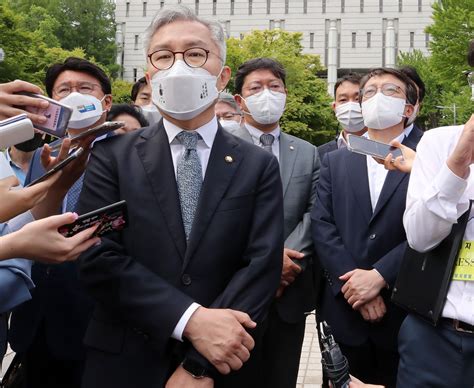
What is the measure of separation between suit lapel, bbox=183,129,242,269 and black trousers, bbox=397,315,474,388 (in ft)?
3.77

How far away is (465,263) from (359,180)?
3.58 feet

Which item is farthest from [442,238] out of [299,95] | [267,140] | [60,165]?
[299,95]

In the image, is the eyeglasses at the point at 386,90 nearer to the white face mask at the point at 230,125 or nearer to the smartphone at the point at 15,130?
the white face mask at the point at 230,125

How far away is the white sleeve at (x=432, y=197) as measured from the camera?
8.64 ft

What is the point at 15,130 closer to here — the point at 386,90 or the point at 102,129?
the point at 102,129

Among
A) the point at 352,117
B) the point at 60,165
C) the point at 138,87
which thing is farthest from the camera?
the point at 138,87

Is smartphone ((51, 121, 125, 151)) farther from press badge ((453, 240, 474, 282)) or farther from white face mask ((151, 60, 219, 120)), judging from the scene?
press badge ((453, 240, 474, 282))

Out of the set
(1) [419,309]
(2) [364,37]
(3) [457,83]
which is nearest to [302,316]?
(1) [419,309]

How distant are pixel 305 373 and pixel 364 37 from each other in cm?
6863

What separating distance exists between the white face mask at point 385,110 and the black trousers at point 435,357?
146 cm

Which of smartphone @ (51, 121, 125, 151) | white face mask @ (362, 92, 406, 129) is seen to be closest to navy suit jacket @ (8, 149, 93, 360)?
smartphone @ (51, 121, 125, 151)

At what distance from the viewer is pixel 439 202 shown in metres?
2.65

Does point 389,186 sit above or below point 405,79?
below

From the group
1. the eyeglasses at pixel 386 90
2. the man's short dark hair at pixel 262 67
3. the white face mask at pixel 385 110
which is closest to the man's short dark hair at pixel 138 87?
the man's short dark hair at pixel 262 67
